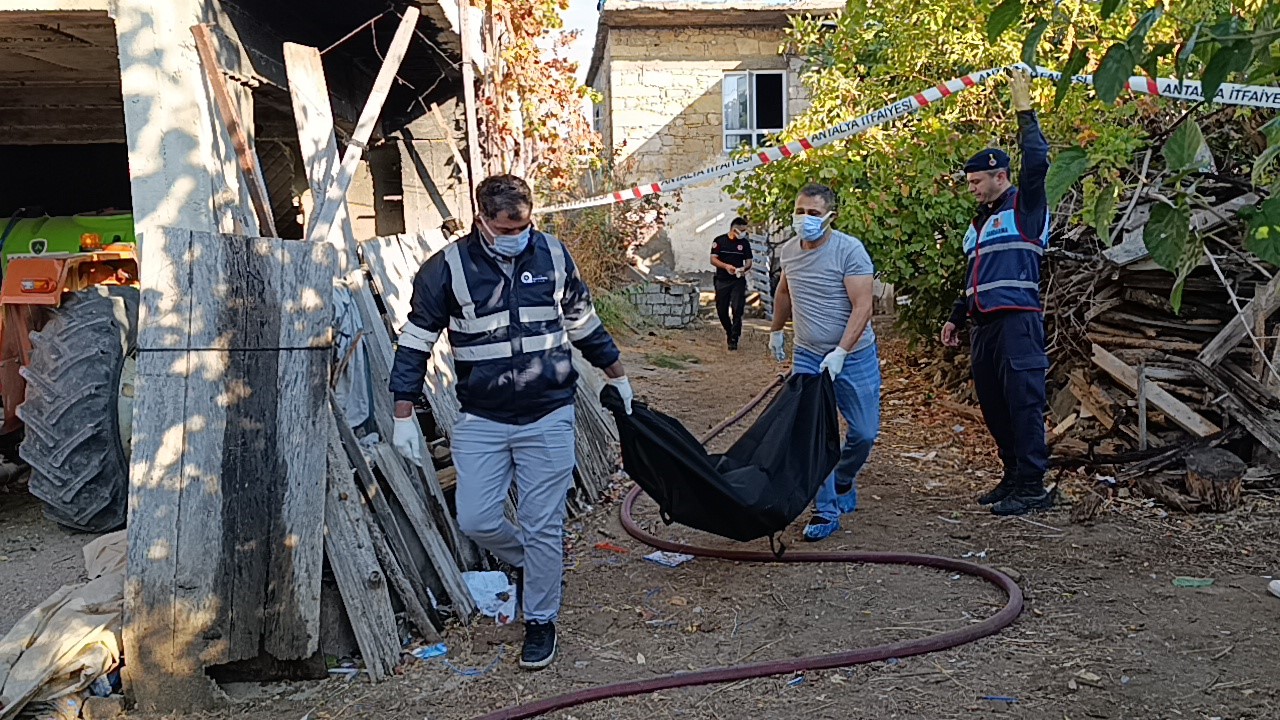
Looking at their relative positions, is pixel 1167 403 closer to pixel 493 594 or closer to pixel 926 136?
pixel 926 136

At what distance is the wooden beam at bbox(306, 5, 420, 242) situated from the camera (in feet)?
17.7

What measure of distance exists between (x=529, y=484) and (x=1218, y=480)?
141 inches

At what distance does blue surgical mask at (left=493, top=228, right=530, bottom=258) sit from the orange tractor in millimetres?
2704

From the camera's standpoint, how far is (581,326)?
397 cm

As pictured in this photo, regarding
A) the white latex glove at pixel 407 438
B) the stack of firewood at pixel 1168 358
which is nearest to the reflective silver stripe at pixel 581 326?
the white latex glove at pixel 407 438

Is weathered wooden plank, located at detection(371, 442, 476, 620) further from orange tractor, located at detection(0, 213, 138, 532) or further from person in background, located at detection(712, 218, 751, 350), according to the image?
person in background, located at detection(712, 218, 751, 350)

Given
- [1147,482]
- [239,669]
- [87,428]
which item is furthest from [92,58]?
[1147,482]

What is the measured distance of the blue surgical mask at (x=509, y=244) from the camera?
368cm

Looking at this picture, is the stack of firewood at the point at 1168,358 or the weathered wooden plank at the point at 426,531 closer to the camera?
the weathered wooden plank at the point at 426,531

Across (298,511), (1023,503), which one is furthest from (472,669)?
(1023,503)

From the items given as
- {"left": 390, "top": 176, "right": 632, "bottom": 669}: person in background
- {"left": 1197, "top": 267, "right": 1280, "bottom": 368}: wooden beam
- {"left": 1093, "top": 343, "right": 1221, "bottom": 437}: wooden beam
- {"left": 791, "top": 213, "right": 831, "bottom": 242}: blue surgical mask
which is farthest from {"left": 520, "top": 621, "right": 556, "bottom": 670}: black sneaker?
{"left": 1197, "top": 267, "right": 1280, "bottom": 368}: wooden beam

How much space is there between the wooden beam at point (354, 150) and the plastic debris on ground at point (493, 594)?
2.07 metres

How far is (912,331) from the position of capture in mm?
9531

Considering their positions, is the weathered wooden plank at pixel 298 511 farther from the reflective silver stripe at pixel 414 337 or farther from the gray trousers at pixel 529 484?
the gray trousers at pixel 529 484
